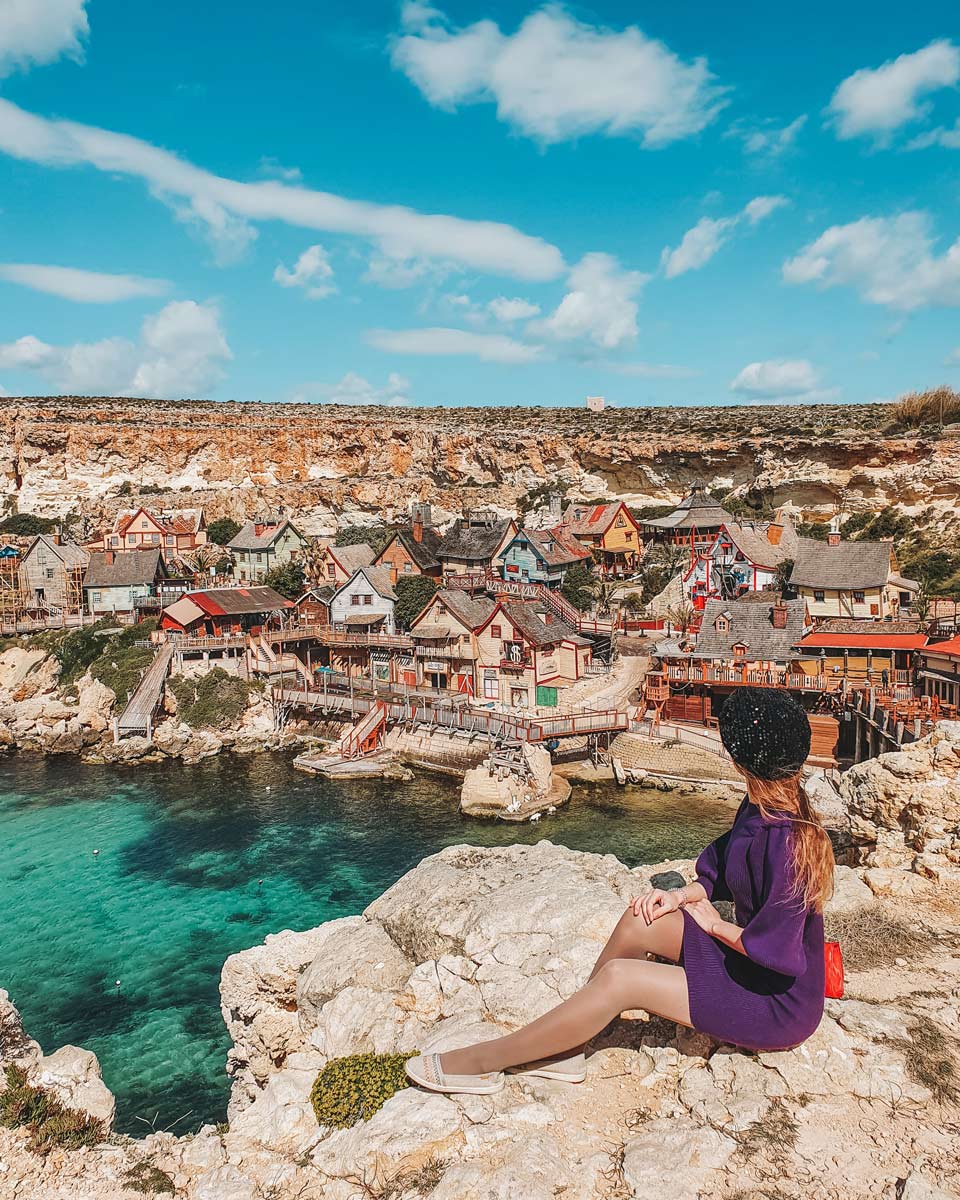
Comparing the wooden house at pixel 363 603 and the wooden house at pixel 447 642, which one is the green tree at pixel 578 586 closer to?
the wooden house at pixel 447 642

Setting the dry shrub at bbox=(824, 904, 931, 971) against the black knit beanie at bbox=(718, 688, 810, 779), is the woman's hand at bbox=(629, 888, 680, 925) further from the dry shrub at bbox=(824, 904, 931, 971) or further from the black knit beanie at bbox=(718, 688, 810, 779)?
the dry shrub at bbox=(824, 904, 931, 971)

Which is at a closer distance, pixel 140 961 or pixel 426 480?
pixel 140 961

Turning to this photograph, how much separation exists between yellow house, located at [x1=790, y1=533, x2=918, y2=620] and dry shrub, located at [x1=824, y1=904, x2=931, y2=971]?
4041 centimetres

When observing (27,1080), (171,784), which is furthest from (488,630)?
(27,1080)

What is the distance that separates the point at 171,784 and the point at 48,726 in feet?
39.4

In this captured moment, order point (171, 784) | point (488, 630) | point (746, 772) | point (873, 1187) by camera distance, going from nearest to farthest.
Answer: point (873, 1187), point (746, 772), point (171, 784), point (488, 630)

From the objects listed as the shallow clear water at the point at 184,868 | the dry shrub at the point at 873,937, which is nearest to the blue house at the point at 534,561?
the shallow clear water at the point at 184,868

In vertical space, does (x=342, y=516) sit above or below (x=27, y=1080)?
above

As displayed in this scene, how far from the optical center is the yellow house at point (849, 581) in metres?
45.2

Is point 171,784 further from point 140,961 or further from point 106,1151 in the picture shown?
point 106,1151

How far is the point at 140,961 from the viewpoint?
2094cm

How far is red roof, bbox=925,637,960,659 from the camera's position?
32.9 m

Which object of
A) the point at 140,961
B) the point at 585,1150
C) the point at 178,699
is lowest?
the point at 140,961

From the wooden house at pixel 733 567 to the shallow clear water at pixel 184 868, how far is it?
23.8 m
